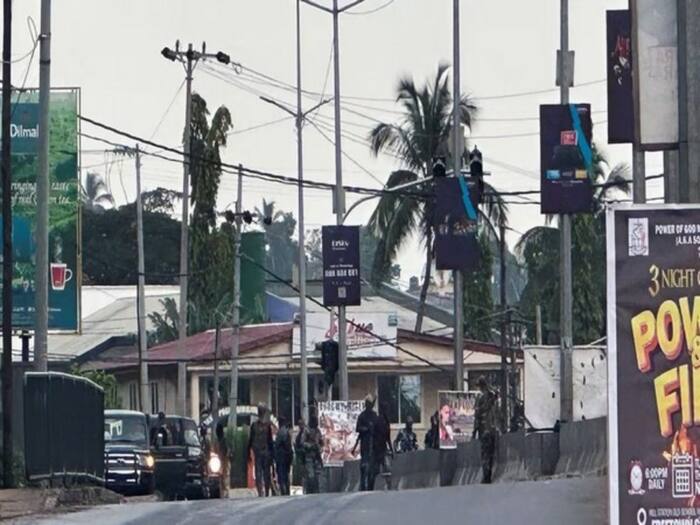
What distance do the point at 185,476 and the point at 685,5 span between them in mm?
25347

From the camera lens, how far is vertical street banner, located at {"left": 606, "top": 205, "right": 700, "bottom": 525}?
11.3m

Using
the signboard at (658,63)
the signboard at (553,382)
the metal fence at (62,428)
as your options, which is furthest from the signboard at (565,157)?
the signboard at (658,63)

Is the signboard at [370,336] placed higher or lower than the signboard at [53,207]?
lower

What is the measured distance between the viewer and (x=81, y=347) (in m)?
→ 81.9

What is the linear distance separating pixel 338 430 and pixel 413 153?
25691 millimetres

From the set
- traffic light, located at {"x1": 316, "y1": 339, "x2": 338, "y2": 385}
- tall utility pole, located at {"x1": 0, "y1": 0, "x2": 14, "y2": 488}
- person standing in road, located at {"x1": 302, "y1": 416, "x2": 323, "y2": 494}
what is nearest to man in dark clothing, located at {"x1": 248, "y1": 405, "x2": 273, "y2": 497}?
person standing in road, located at {"x1": 302, "y1": 416, "x2": 323, "y2": 494}

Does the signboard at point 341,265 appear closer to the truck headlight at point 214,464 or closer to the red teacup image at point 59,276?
the truck headlight at point 214,464

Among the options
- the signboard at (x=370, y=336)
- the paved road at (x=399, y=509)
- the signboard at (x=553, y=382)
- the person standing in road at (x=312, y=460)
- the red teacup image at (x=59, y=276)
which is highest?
the red teacup image at (x=59, y=276)

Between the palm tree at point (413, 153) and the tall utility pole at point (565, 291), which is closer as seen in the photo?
the tall utility pole at point (565, 291)

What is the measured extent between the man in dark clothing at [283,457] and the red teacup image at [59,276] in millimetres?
9337

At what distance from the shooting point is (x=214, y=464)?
38.2m

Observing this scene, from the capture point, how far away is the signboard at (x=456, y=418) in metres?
34.9

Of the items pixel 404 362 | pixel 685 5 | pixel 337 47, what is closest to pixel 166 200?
pixel 404 362

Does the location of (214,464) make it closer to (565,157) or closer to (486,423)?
(486,423)
